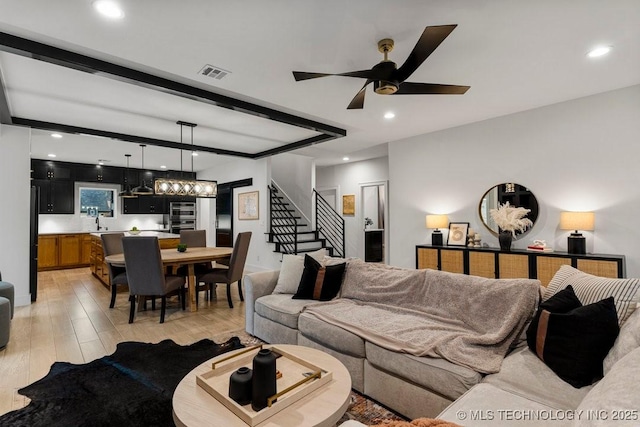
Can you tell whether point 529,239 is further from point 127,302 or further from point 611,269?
point 127,302

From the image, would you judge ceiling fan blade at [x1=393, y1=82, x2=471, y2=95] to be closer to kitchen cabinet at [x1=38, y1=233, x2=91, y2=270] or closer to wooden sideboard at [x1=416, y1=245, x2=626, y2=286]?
wooden sideboard at [x1=416, y1=245, x2=626, y2=286]

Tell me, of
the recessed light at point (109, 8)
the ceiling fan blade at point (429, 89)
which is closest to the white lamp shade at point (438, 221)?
the ceiling fan blade at point (429, 89)

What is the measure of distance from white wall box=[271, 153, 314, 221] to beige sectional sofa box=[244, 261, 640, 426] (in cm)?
510

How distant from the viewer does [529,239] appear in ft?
14.5

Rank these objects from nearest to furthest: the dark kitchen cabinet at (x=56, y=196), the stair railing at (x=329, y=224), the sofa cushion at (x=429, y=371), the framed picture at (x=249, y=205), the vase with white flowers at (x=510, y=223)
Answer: the sofa cushion at (x=429, y=371), the vase with white flowers at (x=510, y=223), the framed picture at (x=249, y=205), the dark kitchen cabinet at (x=56, y=196), the stair railing at (x=329, y=224)

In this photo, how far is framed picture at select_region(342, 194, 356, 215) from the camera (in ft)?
28.1

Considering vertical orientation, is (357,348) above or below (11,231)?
below

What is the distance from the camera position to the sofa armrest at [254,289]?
11.0ft

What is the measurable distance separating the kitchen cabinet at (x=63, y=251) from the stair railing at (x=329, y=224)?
574 cm

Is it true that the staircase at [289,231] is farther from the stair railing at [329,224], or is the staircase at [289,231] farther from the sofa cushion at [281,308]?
the sofa cushion at [281,308]

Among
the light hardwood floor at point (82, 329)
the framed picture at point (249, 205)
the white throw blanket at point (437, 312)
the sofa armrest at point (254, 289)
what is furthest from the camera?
the framed picture at point (249, 205)

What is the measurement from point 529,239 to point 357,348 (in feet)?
11.4

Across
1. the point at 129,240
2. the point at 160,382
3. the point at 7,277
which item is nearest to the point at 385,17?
the point at 160,382

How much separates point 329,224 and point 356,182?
4.49 ft
